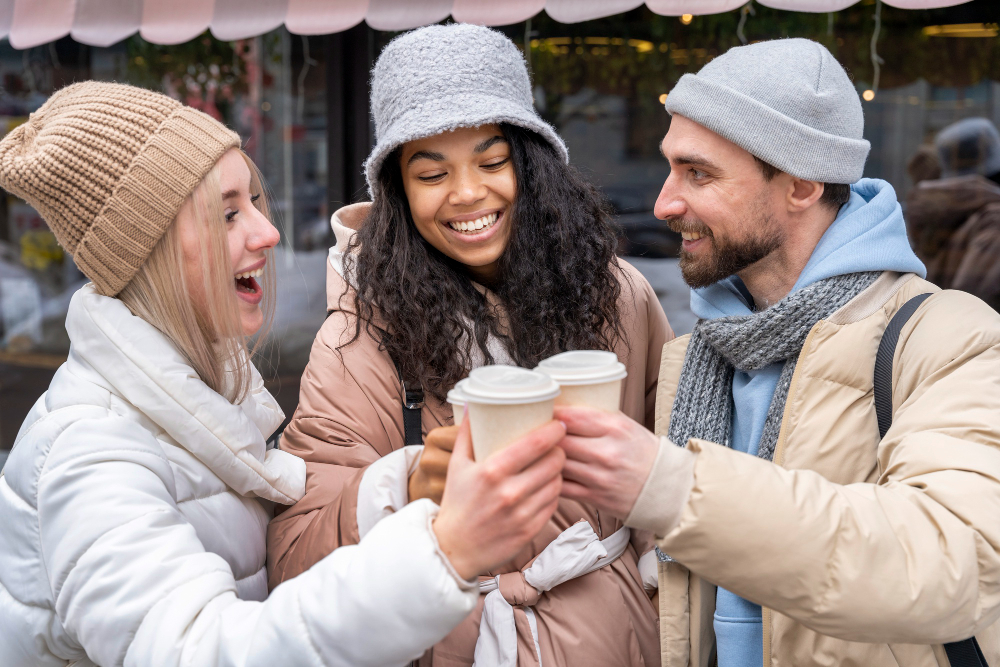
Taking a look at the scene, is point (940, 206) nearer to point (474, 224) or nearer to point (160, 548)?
point (474, 224)

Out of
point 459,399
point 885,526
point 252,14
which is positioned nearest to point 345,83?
point 252,14

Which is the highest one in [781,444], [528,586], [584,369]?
[584,369]

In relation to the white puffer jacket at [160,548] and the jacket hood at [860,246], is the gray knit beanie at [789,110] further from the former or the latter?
the white puffer jacket at [160,548]

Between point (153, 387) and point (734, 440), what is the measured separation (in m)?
1.39

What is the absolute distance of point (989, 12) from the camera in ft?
14.1

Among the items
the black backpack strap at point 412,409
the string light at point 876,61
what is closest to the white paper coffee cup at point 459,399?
the black backpack strap at point 412,409

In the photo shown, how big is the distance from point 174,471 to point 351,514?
355mm

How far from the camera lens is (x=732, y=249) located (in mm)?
2062

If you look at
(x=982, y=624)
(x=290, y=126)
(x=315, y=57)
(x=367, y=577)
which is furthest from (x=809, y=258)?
(x=290, y=126)

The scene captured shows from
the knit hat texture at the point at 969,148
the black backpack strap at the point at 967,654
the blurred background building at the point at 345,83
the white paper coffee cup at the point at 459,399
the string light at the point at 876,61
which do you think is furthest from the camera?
the knit hat texture at the point at 969,148

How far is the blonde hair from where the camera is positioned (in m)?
1.61

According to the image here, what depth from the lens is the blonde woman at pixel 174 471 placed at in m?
1.15

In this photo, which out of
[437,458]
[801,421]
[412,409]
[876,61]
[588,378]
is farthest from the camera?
[876,61]

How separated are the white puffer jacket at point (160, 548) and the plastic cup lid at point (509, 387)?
0.71ft
